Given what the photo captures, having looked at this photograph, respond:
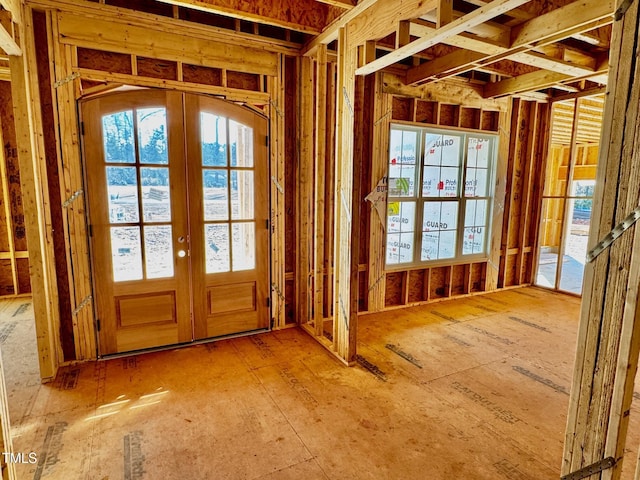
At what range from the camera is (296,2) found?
333 centimetres

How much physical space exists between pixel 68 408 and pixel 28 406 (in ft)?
1.04

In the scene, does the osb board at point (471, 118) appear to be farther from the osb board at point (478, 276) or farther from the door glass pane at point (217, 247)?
the door glass pane at point (217, 247)

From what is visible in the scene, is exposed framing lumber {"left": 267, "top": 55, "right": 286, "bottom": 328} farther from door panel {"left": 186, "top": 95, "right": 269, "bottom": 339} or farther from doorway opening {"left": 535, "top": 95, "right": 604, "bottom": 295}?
doorway opening {"left": 535, "top": 95, "right": 604, "bottom": 295}

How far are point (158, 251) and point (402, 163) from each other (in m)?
3.25

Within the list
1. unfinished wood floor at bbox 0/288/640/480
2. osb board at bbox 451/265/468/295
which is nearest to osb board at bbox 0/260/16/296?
unfinished wood floor at bbox 0/288/640/480

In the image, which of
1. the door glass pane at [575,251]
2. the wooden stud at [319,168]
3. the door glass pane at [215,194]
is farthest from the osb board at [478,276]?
the door glass pane at [215,194]

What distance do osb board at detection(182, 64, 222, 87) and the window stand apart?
2.29m

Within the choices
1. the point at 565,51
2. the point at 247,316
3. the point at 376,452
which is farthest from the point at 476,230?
the point at 376,452

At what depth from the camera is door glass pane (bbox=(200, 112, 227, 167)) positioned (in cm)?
356

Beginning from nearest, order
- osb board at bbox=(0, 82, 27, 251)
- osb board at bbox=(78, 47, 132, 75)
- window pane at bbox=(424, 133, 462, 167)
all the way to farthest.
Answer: osb board at bbox=(78, 47, 132, 75)
window pane at bbox=(424, 133, 462, 167)
osb board at bbox=(0, 82, 27, 251)

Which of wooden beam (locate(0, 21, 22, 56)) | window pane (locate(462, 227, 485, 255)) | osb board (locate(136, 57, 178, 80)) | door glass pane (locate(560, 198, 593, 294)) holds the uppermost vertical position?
osb board (locate(136, 57, 178, 80))

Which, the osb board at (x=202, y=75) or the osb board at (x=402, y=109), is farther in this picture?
the osb board at (x=402, y=109)

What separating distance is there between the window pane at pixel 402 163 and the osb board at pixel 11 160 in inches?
206

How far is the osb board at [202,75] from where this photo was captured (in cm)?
350
